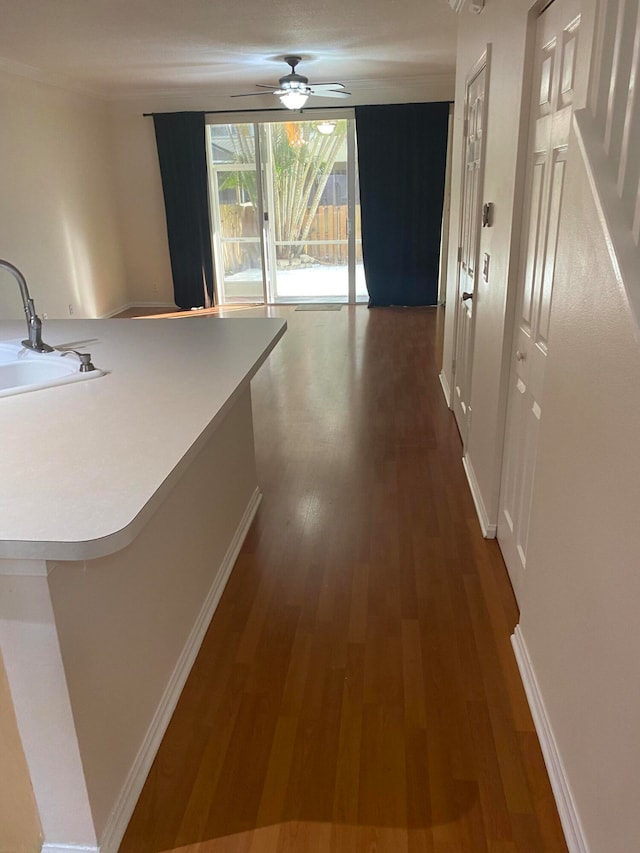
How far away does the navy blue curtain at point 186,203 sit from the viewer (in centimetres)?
745

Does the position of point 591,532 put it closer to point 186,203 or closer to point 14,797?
point 14,797

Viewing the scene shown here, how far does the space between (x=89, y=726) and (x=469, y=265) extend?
2.96 meters

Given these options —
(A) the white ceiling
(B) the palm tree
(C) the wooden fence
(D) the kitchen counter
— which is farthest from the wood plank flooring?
(B) the palm tree

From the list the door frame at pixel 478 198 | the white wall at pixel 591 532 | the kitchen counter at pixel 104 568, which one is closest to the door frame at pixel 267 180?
the door frame at pixel 478 198

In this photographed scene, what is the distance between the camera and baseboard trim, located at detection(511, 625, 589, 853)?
1382 mm

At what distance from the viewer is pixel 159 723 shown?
1.74 meters

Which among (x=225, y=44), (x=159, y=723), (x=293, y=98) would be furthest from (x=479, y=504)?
(x=293, y=98)

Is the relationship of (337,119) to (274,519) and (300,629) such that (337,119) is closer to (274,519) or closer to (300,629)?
(274,519)

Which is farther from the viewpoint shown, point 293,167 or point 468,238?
point 293,167

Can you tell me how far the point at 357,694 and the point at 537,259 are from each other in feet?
4.89

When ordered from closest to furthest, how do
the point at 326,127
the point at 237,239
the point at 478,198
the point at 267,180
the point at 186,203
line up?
the point at 478,198 → the point at 326,127 → the point at 186,203 → the point at 267,180 → the point at 237,239

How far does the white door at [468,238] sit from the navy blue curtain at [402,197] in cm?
369

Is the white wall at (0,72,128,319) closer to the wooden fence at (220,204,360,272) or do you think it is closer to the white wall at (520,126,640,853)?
the wooden fence at (220,204,360,272)

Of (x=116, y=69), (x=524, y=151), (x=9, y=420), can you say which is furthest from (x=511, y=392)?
(x=116, y=69)
